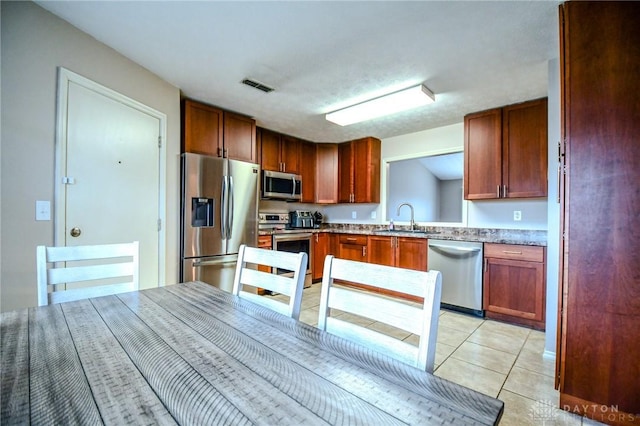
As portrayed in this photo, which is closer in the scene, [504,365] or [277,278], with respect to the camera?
[277,278]

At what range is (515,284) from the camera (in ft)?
9.09

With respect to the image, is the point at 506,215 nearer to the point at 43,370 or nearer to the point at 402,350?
the point at 402,350

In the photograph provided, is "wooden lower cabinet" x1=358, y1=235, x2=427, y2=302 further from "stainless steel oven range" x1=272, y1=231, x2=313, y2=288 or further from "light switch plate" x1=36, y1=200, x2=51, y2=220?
"light switch plate" x1=36, y1=200, x2=51, y2=220

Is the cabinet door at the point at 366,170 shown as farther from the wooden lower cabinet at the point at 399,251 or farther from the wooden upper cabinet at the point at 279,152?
the wooden upper cabinet at the point at 279,152

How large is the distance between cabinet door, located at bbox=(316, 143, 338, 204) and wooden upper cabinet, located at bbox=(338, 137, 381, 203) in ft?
0.28

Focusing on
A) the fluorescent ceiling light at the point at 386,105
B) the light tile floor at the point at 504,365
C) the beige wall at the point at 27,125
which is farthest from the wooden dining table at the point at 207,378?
the fluorescent ceiling light at the point at 386,105

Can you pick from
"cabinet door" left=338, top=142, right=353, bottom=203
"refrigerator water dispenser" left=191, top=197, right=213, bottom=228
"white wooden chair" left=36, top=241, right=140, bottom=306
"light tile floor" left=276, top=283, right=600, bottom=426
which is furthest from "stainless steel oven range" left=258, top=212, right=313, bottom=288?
"white wooden chair" left=36, top=241, right=140, bottom=306

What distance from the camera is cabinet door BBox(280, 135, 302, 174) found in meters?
4.34

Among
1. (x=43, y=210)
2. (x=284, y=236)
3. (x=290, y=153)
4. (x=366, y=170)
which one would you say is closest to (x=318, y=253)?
(x=284, y=236)

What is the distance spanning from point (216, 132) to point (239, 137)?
31 cm

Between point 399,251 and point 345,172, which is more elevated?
point 345,172

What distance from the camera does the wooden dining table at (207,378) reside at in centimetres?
53

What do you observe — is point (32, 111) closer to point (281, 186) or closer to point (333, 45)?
point (333, 45)

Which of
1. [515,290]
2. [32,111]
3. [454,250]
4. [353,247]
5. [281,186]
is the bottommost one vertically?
[515,290]
